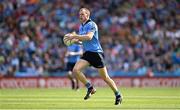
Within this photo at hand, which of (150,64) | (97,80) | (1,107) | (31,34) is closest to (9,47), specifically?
(31,34)

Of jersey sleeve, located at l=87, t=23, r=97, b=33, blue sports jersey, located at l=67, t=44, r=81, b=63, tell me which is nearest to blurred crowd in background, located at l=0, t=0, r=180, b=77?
blue sports jersey, located at l=67, t=44, r=81, b=63

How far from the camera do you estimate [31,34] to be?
32594mm

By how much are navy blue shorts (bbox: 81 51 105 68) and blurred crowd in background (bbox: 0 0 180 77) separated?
13698 millimetres

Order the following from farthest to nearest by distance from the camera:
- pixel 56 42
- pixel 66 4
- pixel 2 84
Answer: pixel 66 4, pixel 56 42, pixel 2 84

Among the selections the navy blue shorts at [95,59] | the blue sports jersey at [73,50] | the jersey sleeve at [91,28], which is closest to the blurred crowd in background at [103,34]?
the blue sports jersey at [73,50]

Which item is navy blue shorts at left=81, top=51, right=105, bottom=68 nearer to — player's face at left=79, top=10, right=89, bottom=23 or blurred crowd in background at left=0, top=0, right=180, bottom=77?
player's face at left=79, top=10, right=89, bottom=23

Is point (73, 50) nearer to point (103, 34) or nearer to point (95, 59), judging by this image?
point (103, 34)

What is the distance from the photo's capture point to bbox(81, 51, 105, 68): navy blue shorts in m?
17.3

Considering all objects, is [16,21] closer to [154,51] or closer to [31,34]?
[31,34]

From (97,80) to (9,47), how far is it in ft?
15.2

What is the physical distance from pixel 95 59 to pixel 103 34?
630 inches

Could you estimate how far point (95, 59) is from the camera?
17344 mm

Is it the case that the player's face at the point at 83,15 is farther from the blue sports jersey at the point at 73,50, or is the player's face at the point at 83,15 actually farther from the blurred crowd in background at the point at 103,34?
the blurred crowd in background at the point at 103,34

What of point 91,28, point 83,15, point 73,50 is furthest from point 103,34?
point 91,28
